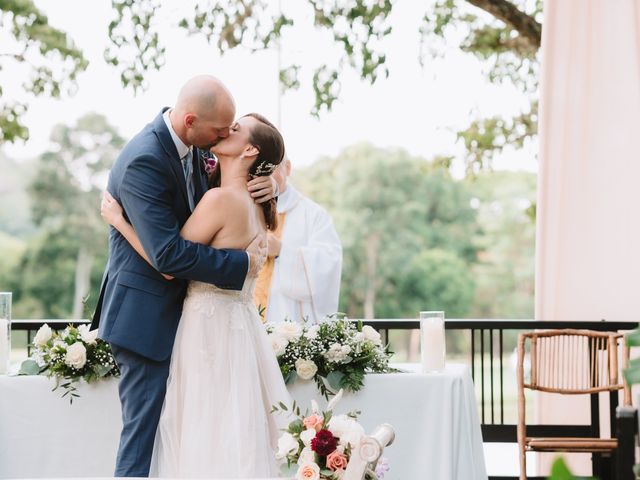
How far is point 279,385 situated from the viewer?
3236mm

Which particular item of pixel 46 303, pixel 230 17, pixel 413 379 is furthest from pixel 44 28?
pixel 46 303

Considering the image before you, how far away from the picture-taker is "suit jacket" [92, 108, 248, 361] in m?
2.95

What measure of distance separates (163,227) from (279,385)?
0.65 metres

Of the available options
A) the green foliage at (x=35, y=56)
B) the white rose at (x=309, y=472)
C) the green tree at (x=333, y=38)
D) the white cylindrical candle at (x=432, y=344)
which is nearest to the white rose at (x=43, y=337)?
the white cylindrical candle at (x=432, y=344)

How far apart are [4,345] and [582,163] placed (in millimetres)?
3809

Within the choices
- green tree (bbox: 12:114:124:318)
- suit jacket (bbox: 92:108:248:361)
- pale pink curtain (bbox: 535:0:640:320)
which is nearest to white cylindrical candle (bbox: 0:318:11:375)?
suit jacket (bbox: 92:108:248:361)

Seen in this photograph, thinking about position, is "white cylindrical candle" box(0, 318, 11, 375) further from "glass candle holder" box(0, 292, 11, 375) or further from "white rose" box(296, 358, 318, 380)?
"white rose" box(296, 358, 318, 380)

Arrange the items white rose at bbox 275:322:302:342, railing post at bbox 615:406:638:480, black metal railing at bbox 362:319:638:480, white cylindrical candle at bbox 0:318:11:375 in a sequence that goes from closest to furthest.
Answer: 1. railing post at bbox 615:406:638:480
2. white rose at bbox 275:322:302:342
3. white cylindrical candle at bbox 0:318:11:375
4. black metal railing at bbox 362:319:638:480

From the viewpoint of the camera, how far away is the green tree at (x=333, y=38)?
7961 mm

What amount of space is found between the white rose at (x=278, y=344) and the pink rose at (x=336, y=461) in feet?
3.92

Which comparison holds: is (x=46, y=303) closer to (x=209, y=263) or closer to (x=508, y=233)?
(x=508, y=233)

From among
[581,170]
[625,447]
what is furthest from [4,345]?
[581,170]

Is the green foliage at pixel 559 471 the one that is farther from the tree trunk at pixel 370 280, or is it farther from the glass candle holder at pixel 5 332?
the tree trunk at pixel 370 280

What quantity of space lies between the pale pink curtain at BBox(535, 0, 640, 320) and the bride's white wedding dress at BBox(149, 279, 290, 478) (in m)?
3.43
